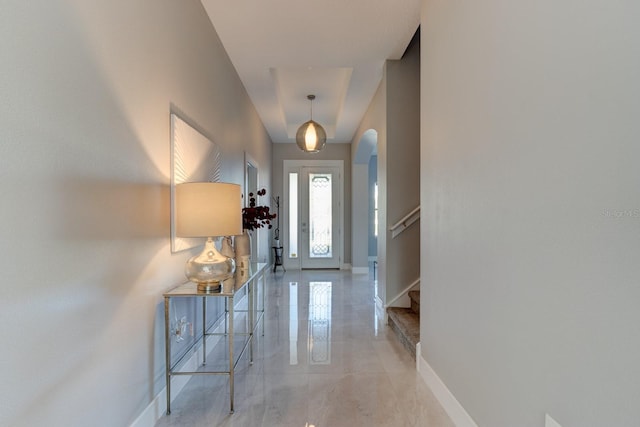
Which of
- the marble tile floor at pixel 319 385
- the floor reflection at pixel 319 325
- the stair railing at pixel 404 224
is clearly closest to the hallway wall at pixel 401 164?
the stair railing at pixel 404 224

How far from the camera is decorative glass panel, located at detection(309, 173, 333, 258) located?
808cm

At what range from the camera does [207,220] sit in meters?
2.11

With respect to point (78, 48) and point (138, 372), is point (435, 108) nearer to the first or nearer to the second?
point (78, 48)

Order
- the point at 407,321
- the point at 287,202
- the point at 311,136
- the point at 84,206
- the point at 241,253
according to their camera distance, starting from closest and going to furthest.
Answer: the point at 84,206
the point at 241,253
the point at 407,321
the point at 311,136
the point at 287,202

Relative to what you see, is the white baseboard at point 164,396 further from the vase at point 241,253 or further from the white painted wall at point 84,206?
the vase at point 241,253

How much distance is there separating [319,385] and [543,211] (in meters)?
1.92

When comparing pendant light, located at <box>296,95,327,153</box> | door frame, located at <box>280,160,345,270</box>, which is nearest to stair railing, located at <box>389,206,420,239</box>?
pendant light, located at <box>296,95,327,153</box>

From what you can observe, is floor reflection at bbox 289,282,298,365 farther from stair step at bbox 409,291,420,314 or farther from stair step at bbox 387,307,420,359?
stair step at bbox 409,291,420,314

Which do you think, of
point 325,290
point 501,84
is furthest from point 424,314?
point 325,290

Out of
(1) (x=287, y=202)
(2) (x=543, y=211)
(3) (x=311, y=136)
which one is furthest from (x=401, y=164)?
(1) (x=287, y=202)

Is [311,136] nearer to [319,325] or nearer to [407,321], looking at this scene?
[319,325]

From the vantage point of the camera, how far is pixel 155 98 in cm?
202

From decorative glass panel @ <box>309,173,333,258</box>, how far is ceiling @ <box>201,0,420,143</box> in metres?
2.78

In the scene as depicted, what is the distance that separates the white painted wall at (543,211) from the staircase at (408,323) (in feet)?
2.74
